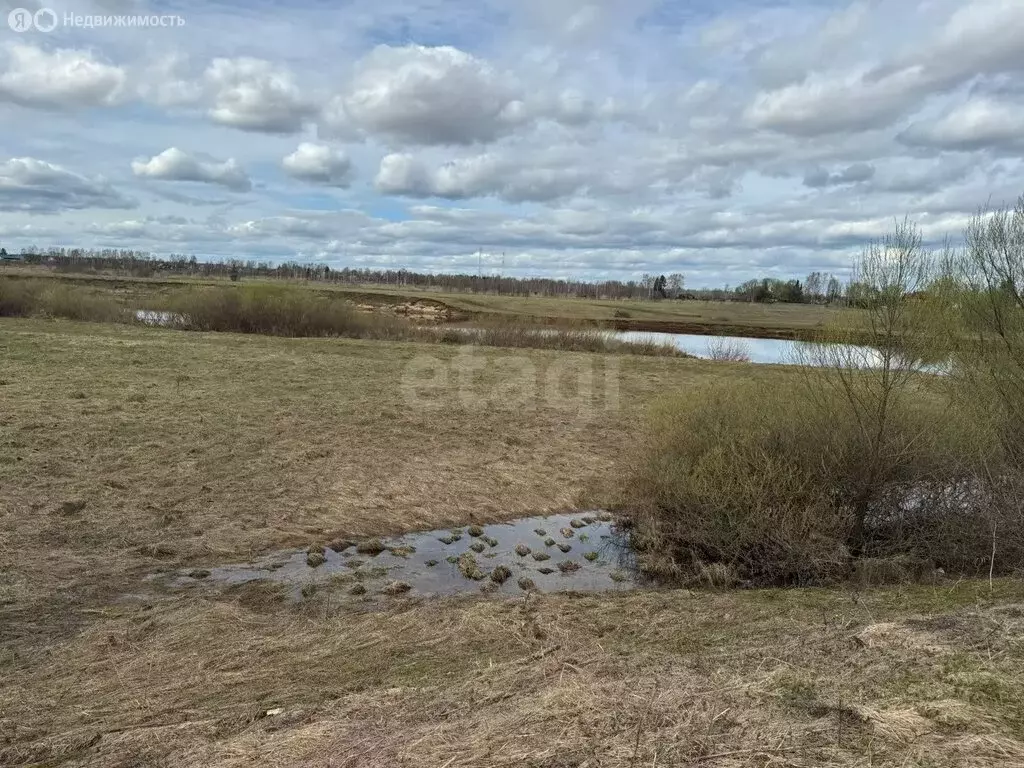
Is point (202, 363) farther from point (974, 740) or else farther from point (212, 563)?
point (974, 740)

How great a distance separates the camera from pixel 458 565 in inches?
369

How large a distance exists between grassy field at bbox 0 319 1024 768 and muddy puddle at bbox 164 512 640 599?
1.41ft

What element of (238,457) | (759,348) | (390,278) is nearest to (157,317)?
(238,457)

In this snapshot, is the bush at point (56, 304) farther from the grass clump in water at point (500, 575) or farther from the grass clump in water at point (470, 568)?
the grass clump in water at point (500, 575)

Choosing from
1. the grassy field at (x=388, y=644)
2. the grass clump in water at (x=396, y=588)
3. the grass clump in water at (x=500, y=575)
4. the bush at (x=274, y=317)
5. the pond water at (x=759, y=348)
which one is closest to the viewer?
the grassy field at (x=388, y=644)

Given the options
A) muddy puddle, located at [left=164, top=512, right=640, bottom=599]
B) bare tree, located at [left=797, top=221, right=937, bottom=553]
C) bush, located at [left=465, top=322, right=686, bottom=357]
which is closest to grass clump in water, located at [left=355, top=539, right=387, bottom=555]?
muddy puddle, located at [left=164, top=512, right=640, bottom=599]

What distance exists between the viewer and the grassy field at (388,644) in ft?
13.2

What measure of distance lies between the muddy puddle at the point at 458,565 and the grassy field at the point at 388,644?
1.41ft

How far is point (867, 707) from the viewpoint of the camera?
13.9ft

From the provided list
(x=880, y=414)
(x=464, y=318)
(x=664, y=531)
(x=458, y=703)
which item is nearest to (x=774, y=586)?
(x=664, y=531)

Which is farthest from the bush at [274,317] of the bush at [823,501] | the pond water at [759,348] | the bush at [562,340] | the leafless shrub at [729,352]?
the bush at [823,501]

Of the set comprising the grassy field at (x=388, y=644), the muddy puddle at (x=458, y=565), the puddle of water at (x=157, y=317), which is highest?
the puddle of water at (x=157, y=317)

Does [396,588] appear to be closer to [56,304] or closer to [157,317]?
[157,317]

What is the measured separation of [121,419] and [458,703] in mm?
12510
